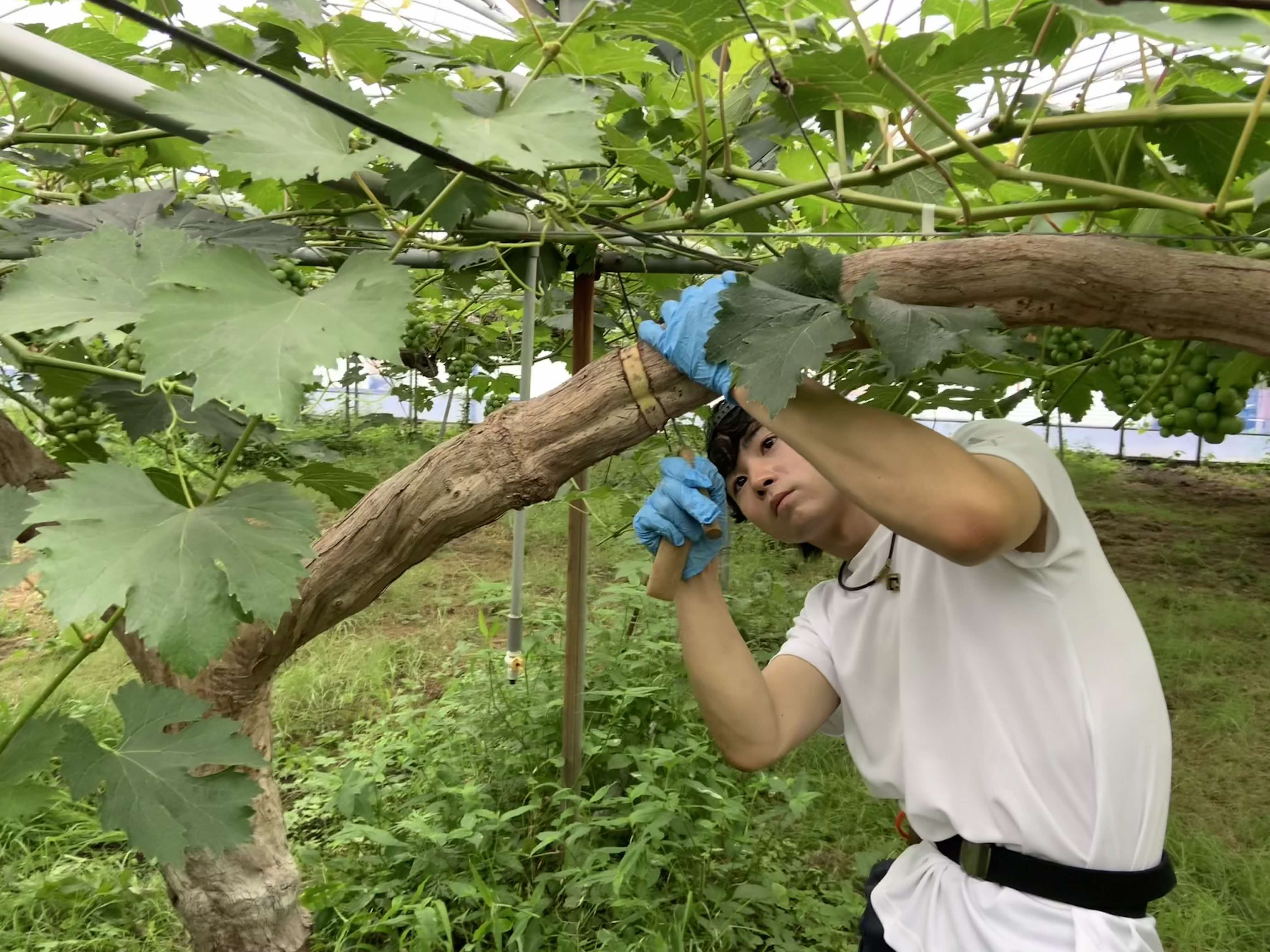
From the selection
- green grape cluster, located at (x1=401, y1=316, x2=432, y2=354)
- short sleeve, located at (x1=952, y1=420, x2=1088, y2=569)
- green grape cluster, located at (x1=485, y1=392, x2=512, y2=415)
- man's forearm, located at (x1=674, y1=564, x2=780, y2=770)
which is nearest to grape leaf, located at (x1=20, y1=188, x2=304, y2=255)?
man's forearm, located at (x1=674, y1=564, x2=780, y2=770)

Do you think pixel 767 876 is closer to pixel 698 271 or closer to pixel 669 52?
pixel 698 271

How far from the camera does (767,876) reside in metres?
2.33

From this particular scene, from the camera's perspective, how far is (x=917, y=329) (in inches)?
30.1

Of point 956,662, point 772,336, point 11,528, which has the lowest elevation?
point 956,662

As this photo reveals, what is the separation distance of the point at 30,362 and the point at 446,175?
1.86ft

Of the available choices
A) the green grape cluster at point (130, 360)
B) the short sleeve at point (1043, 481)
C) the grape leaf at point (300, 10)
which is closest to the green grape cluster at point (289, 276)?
the green grape cluster at point (130, 360)

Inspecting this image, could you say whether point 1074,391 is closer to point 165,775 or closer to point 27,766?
point 165,775

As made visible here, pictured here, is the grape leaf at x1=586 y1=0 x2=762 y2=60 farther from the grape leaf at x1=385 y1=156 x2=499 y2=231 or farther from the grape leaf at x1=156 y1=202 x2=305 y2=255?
the grape leaf at x1=156 y1=202 x2=305 y2=255

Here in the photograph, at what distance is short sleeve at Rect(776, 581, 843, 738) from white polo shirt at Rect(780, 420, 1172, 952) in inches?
7.6

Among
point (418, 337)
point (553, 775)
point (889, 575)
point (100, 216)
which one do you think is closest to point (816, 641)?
point (889, 575)

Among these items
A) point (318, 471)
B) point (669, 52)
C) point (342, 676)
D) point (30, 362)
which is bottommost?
point (342, 676)

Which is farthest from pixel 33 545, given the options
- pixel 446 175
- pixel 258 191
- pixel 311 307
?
pixel 258 191

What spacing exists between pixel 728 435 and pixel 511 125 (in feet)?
2.38

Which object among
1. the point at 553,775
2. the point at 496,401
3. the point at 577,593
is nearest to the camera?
the point at 577,593
